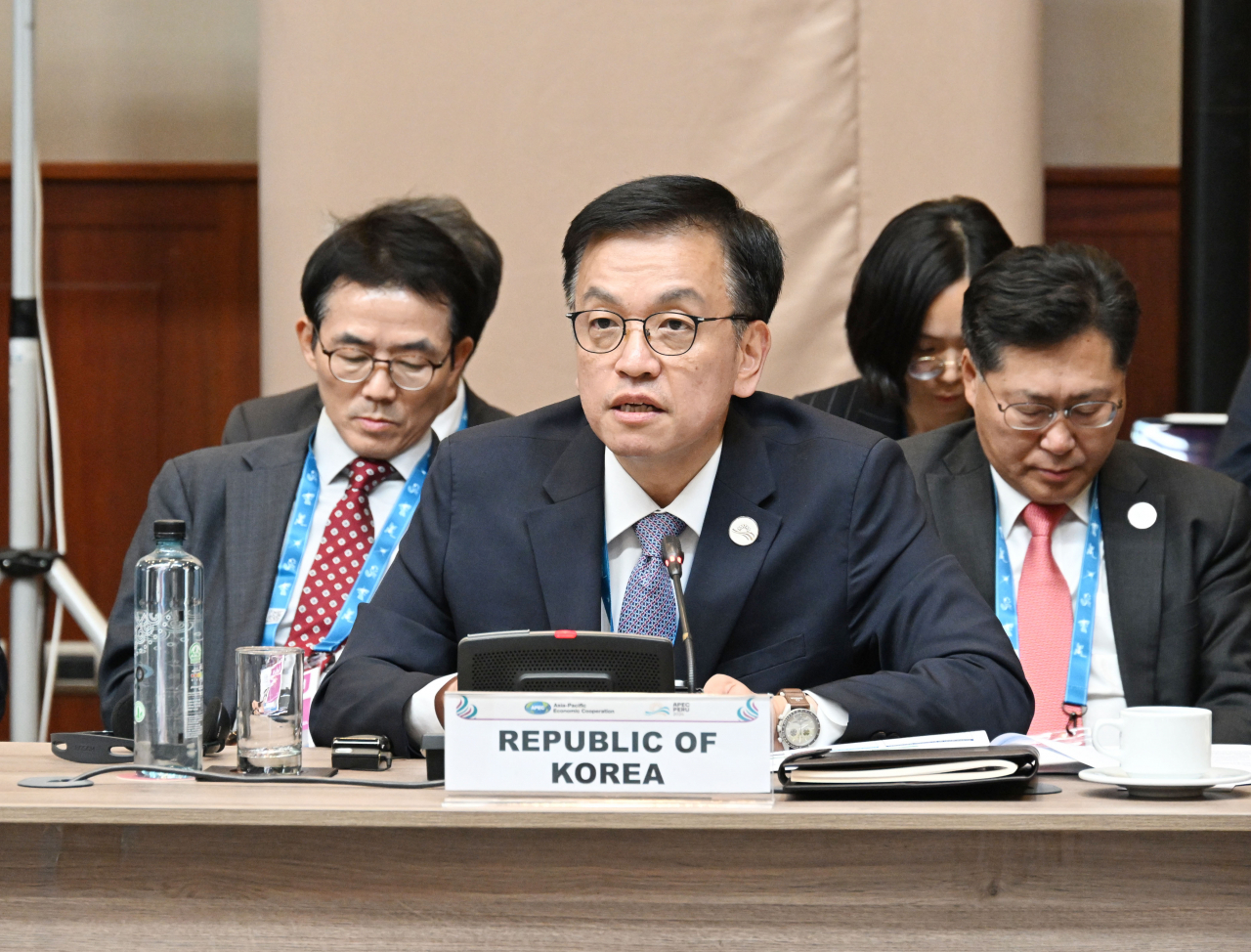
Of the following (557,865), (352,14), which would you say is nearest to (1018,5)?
(352,14)

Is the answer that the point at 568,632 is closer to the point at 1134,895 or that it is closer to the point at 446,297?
the point at 1134,895

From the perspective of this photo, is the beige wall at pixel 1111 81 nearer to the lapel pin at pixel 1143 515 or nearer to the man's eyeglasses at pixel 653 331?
the lapel pin at pixel 1143 515

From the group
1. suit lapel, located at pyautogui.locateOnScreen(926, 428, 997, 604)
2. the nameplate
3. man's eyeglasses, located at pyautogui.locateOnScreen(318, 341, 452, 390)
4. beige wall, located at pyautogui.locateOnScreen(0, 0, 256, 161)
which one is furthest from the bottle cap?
beige wall, located at pyautogui.locateOnScreen(0, 0, 256, 161)

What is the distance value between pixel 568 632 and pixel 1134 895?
53 centimetres

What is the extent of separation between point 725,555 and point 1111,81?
2518mm

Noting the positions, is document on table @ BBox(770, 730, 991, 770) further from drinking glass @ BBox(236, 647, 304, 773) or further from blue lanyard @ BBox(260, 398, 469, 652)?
blue lanyard @ BBox(260, 398, 469, 652)

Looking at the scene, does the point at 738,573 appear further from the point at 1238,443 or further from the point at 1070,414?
the point at 1238,443

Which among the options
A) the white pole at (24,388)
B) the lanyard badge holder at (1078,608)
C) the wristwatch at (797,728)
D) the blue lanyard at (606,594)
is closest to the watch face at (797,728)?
the wristwatch at (797,728)

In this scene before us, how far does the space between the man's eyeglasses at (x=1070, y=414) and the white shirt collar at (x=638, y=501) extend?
1.99 feet

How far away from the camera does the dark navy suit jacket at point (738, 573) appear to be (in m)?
1.79

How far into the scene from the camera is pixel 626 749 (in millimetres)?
1229

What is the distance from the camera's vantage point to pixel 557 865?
3.92 ft

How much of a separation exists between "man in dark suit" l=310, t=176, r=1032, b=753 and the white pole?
59.2 inches

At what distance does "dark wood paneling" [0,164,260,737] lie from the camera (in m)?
3.76
